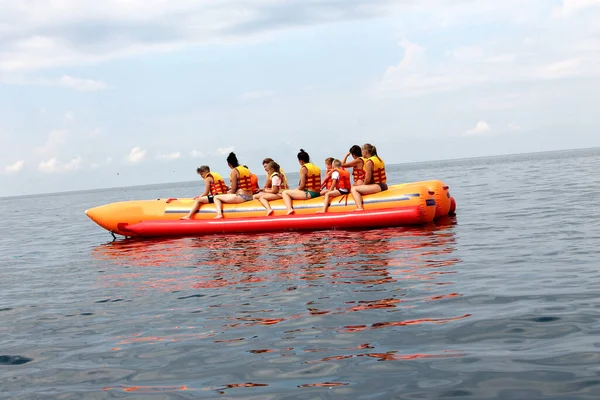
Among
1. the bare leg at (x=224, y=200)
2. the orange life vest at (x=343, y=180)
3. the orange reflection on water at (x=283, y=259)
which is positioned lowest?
the orange reflection on water at (x=283, y=259)

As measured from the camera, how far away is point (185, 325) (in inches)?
→ 229

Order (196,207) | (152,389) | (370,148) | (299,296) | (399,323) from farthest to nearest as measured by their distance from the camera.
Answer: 1. (196,207)
2. (370,148)
3. (299,296)
4. (399,323)
5. (152,389)

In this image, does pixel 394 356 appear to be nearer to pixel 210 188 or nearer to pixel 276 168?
pixel 276 168

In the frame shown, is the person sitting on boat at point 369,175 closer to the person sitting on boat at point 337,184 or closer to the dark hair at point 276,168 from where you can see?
the person sitting on boat at point 337,184

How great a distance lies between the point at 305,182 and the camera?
520 inches

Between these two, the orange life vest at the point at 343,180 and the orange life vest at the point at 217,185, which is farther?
the orange life vest at the point at 217,185

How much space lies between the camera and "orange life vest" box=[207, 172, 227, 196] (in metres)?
13.9

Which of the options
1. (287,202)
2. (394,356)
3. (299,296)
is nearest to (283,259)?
(299,296)

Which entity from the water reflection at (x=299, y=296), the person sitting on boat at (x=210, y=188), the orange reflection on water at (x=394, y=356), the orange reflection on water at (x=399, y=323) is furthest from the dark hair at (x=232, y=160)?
the orange reflection on water at (x=394, y=356)

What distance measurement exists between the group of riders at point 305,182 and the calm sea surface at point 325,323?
268 cm

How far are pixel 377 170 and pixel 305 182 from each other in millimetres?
1556

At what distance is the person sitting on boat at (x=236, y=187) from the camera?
13.6 meters

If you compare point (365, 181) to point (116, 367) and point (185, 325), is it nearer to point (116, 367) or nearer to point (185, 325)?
point (185, 325)

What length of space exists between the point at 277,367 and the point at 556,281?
3.40 metres
